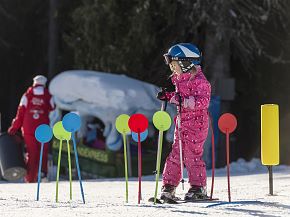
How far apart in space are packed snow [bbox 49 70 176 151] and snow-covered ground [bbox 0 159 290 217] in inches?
164

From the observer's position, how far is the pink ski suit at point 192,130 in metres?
6.53

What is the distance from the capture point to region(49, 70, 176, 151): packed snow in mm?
13523

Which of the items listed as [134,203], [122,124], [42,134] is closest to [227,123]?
[122,124]

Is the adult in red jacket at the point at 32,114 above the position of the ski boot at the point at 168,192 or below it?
above

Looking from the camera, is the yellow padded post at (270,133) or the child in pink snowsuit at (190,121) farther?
the yellow padded post at (270,133)

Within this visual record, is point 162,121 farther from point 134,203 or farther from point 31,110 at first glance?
point 31,110

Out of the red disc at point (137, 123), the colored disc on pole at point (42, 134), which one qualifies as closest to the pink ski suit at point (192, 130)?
the red disc at point (137, 123)

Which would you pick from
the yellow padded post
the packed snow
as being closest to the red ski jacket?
the packed snow

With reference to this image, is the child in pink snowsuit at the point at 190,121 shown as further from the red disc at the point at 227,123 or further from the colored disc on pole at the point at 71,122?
the colored disc on pole at the point at 71,122

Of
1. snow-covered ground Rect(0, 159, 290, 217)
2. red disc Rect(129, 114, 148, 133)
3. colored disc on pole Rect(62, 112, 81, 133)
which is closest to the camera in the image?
snow-covered ground Rect(0, 159, 290, 217)

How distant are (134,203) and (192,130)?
2.76ft

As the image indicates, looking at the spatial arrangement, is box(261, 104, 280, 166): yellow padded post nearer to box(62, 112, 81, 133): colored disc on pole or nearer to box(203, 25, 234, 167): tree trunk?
box(62, 112, 81, 133): colored disc on pole

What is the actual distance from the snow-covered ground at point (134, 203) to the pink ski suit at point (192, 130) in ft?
1.19

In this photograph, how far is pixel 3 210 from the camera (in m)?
6.19
